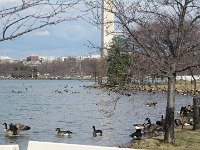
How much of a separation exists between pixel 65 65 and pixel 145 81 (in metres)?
164

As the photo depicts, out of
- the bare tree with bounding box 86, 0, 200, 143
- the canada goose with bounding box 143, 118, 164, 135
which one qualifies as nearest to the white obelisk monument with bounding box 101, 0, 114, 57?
the bare tree with bounding box 86, 0, 200, 143

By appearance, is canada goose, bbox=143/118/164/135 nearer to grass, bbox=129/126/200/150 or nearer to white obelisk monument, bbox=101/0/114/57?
grass, bbox=129/126/200/150

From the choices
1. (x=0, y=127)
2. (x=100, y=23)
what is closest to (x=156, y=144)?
(x=100, y=23)

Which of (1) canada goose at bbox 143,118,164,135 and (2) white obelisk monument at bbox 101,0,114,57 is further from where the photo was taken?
(1) canada goose at bbox 143,118,164,135

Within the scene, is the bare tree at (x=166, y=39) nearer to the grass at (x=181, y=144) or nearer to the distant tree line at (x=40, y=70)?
the grass at (x=181, y=144)

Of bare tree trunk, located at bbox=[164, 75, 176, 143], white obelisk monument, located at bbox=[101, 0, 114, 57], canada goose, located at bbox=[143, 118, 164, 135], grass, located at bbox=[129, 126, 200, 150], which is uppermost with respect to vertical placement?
white obelisk monument, located at bbox=[101, 0, 114, 57]

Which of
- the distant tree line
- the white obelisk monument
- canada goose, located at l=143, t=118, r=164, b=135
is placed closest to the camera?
the white obelisk monument

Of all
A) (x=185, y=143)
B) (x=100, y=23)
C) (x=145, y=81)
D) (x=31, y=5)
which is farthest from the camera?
(x=145, y=81)

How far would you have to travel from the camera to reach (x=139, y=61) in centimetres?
1373

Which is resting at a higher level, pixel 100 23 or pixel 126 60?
pixel 100 23

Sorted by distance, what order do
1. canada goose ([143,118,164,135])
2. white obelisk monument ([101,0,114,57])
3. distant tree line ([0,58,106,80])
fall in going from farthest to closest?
distant tree line ([0,58,106,80]) < canada goose ([143,118,164,135]) < white obelisk monument ([101,0,114,57])

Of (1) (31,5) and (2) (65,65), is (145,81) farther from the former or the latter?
(2) (65,65)

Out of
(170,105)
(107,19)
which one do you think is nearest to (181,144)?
(170,105)

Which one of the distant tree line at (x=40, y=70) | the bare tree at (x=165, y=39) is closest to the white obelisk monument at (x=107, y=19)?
the bare tree at (x=165, y=39)
